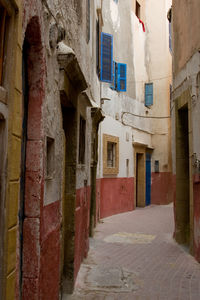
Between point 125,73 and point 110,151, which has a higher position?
point 125,73

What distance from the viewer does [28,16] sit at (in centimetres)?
A: 278

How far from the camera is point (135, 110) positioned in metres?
17.5

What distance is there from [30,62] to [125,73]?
507 inches

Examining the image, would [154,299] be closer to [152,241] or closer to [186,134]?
[152,241]

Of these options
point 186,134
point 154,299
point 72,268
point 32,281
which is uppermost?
point 186,134

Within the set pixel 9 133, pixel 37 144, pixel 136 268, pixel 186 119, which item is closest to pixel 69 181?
pixel 37 144

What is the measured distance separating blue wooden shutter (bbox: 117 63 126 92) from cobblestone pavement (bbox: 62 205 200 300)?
274 inches

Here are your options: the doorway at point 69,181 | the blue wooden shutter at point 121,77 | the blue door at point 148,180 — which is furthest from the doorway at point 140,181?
the doorway at point 69,181

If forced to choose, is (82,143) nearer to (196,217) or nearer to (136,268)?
Answer: (136,268)

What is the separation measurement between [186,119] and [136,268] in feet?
14.5

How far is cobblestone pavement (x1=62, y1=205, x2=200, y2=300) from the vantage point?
216 inches

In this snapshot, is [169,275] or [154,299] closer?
[154,299]

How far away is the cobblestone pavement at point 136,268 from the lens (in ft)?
18.0

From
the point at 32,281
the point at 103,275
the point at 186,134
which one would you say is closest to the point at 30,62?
the point at 32,281
